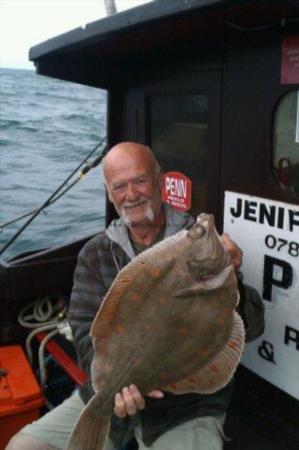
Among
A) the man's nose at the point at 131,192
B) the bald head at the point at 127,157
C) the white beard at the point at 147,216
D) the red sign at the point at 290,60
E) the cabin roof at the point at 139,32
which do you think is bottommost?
the white beard at the point at 147,216

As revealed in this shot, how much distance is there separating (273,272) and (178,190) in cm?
133

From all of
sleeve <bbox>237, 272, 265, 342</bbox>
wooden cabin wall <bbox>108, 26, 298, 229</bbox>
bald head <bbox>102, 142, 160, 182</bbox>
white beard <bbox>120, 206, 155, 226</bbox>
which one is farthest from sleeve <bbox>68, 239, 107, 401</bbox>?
wooden cabin wall <bbox>108, 26, 298, 229</bbox>

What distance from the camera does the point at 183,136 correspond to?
175 inches

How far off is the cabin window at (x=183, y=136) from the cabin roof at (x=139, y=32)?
0.45m

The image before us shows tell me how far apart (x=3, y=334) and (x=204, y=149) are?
95.3 inches

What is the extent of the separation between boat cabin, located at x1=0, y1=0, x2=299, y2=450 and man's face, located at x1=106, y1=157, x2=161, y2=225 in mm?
840

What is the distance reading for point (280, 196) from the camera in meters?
3.48

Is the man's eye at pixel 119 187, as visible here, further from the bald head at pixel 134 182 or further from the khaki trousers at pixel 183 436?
the khaki trousers at pixel 183 436

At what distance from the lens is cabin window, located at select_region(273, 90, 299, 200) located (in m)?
3.40

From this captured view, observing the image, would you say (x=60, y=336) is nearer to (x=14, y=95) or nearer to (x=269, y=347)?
(x=269, y=347)

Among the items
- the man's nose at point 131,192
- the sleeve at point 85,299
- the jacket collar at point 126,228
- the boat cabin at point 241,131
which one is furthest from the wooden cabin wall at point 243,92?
the sleeve at point 85,299

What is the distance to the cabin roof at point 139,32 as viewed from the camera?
9.66 feet

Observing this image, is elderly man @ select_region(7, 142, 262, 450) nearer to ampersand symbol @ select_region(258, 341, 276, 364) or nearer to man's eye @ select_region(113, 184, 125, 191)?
man's eye @ select_region(113, 184, 125, 191)

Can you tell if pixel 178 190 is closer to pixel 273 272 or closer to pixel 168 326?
pixel 273 272
